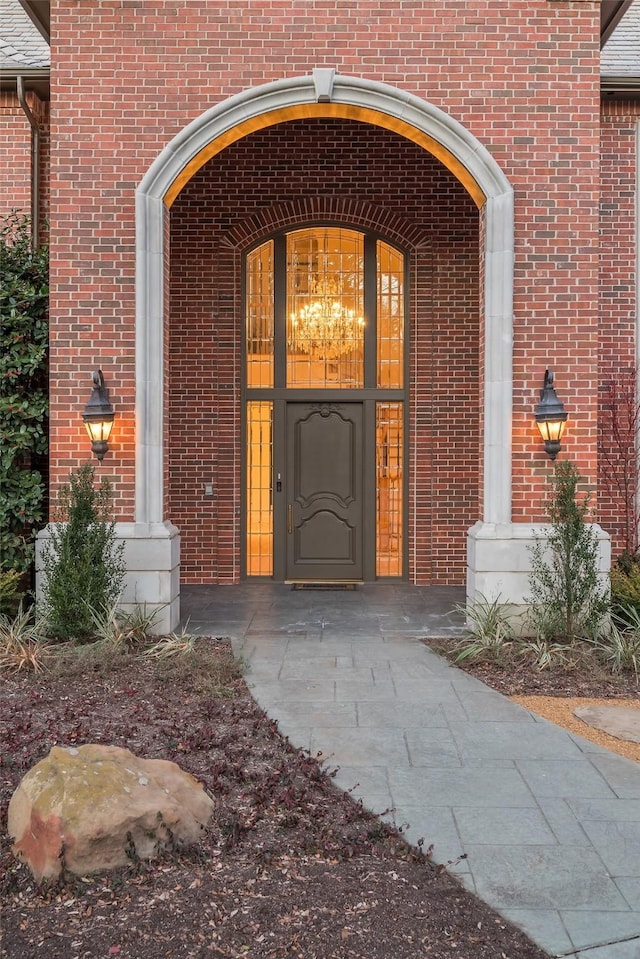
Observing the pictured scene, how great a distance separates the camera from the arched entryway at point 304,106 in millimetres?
6770

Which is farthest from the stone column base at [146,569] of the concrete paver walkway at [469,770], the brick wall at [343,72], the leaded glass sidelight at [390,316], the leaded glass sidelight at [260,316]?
the leaded glass sidelight at [390,316]

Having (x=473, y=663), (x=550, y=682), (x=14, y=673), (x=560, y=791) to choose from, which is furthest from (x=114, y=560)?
(x=560, y=791)

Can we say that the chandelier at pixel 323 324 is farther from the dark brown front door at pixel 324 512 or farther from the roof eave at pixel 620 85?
the roof eave at pixel 620 85

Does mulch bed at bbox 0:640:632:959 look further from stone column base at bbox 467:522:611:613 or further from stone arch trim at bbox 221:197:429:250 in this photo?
stone arch trim at bbox 221:197:429:250

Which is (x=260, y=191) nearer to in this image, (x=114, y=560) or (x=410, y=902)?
(x=114, y=560)

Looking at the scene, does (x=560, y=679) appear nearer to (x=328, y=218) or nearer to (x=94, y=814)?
(x=94, y=814)

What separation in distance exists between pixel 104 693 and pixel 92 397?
8.38 ft

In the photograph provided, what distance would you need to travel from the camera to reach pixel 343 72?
22.5 ft

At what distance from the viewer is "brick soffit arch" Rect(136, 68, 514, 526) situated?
6770 mm

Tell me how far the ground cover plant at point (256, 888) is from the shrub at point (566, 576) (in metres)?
2.92

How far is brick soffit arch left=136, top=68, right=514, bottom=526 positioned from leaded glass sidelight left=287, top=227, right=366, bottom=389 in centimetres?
265

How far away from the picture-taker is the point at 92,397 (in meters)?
6.62

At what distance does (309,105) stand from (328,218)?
2448mm

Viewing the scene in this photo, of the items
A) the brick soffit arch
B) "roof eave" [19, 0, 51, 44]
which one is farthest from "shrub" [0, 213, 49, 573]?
"roof eave" [19, 0, 51, 44]
